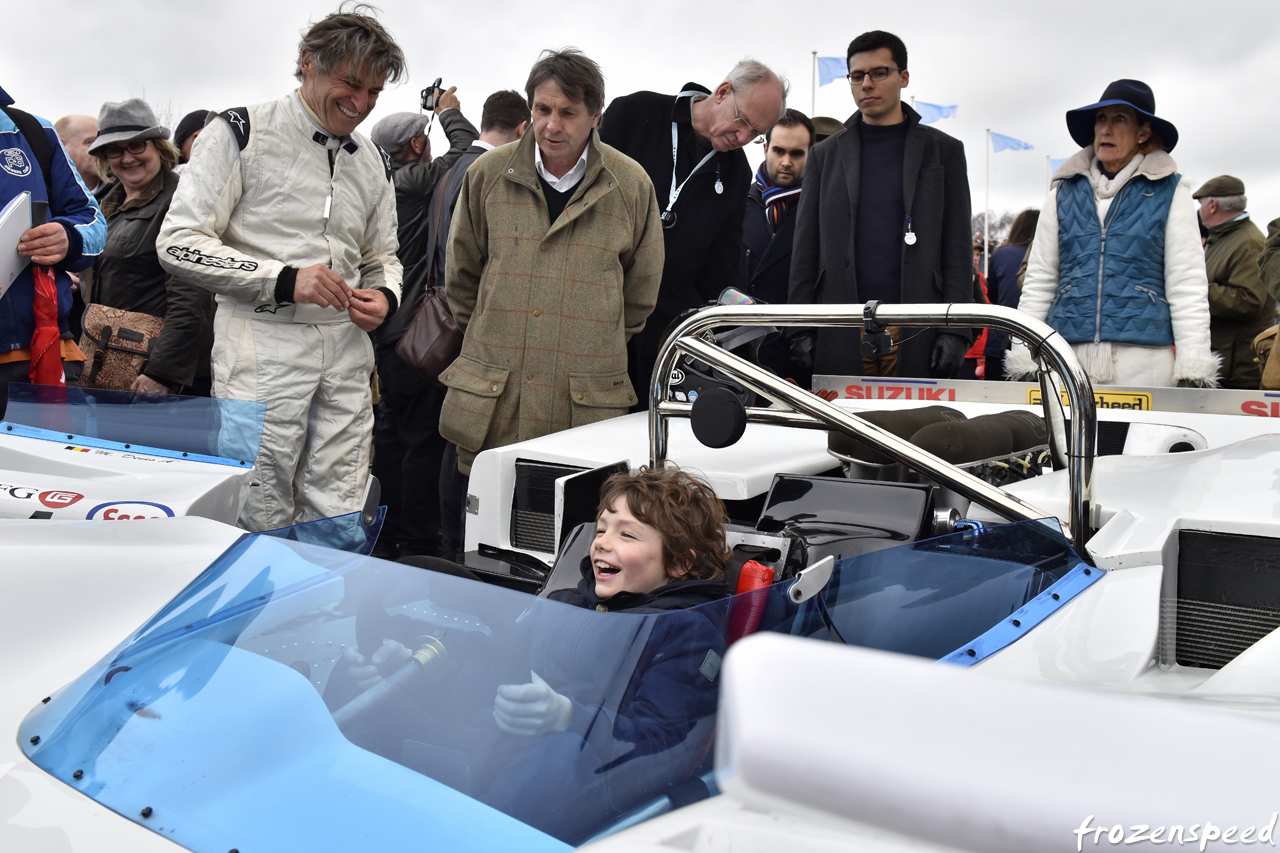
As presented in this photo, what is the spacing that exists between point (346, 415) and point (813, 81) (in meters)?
13.1

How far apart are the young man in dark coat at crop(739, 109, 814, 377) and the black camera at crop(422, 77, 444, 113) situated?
66.7 inches

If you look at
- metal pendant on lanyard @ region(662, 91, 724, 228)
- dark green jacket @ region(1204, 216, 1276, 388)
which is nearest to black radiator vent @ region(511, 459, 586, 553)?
metal pendant on lanyard @ region(662, 91, 724, 228)

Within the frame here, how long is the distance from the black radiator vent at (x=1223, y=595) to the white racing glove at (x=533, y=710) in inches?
49.2

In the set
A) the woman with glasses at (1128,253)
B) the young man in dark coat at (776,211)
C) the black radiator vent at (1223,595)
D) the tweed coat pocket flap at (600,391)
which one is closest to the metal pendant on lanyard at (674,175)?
the tweed coat pocket flap at (600,391)

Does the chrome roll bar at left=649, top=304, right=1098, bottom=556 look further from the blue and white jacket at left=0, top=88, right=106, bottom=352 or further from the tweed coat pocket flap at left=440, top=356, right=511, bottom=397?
the blue and white jacket at left=0, top=88, right=106, bottom=352

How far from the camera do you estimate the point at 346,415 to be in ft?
10.8

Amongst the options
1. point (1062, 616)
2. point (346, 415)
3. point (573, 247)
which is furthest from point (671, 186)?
point (1062, 616)

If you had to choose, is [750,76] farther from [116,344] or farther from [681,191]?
[116,344]

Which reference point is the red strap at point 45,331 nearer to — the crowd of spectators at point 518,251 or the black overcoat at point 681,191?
the crowd of spectators at point 518,251

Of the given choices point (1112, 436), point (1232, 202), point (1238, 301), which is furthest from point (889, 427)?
point (1232, 202)

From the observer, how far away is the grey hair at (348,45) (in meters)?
2.97

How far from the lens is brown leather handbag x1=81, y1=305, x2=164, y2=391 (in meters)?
3.67

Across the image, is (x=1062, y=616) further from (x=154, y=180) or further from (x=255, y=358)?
(x=154, y=180)

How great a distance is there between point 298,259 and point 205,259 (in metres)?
0.31
